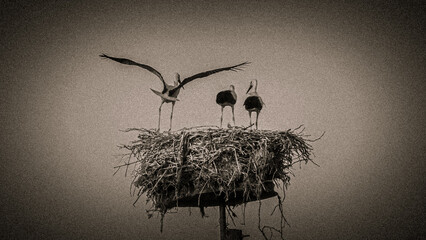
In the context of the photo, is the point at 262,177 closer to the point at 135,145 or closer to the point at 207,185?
the point at 207,185

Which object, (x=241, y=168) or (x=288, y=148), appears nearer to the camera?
(x=241, y=168)

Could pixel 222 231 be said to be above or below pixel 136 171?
below

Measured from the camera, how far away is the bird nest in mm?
1124

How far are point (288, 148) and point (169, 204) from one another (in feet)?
1.69

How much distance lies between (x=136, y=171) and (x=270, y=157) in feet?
1.73

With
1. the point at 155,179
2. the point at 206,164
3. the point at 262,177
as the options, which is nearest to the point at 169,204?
the point at 155,179

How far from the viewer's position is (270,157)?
1195 mm

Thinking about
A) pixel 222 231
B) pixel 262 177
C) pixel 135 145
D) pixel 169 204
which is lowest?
pixel 222 231

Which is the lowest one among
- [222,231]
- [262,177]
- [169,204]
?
[222,231]

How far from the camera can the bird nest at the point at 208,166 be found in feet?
3.69

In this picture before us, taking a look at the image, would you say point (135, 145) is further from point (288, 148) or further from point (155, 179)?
point (288, 148)

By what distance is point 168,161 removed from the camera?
1.16 meters

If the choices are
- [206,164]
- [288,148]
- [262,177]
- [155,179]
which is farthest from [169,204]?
[288,148]

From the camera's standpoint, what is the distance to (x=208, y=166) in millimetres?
1129
